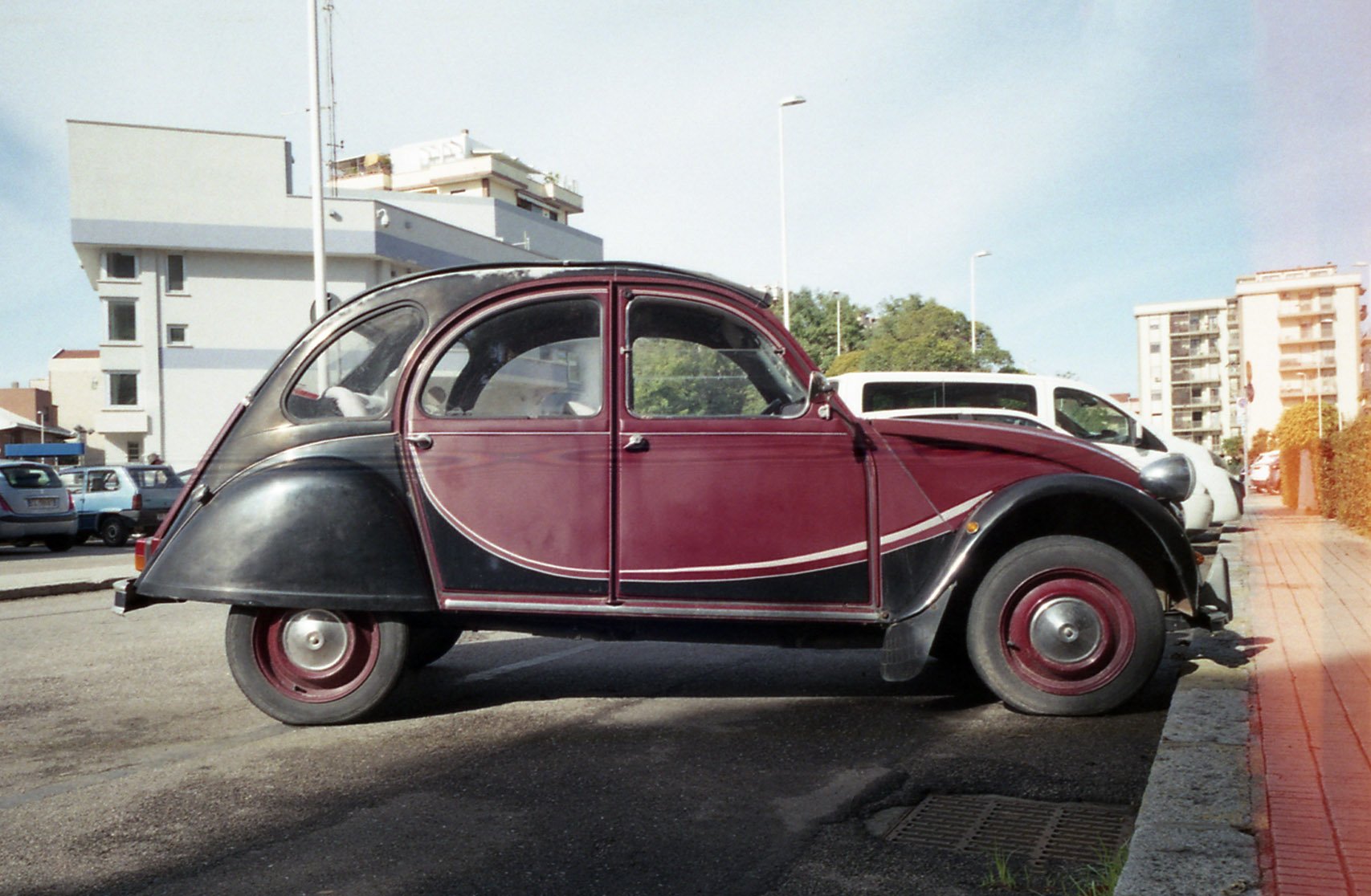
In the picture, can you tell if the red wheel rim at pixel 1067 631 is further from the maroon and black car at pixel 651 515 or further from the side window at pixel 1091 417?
the side window at pixel 1091 417

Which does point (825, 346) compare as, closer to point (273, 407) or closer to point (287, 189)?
point (287, 189)

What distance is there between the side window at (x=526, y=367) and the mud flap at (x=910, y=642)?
161 centimetres

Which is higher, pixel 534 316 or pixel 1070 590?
pixel 534 316

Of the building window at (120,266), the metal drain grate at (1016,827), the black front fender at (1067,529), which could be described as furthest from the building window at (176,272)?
the metal drain grate at (1016,827)

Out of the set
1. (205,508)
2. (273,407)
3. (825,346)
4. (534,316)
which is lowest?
(205,508)

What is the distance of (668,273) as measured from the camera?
5461 millimetres

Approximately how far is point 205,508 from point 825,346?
7403 centimetres

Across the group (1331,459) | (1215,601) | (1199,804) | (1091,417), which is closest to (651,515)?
(1199,804)

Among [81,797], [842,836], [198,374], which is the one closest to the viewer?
[842,836]

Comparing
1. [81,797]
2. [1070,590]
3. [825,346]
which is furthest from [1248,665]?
[825,346]

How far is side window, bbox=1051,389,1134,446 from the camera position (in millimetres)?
13469

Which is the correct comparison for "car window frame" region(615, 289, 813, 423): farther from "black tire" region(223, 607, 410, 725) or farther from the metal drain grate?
the metal drain grate

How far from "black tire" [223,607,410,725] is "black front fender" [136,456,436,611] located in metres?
0.24

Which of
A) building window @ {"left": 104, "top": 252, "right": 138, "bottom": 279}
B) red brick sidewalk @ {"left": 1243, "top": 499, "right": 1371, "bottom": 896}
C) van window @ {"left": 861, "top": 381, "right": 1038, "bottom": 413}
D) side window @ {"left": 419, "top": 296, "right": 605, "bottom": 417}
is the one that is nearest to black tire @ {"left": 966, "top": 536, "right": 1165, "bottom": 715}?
red brick sidewalk @ {"left": 1243, "top": 499, "right": 1371, "bottom": 896}
